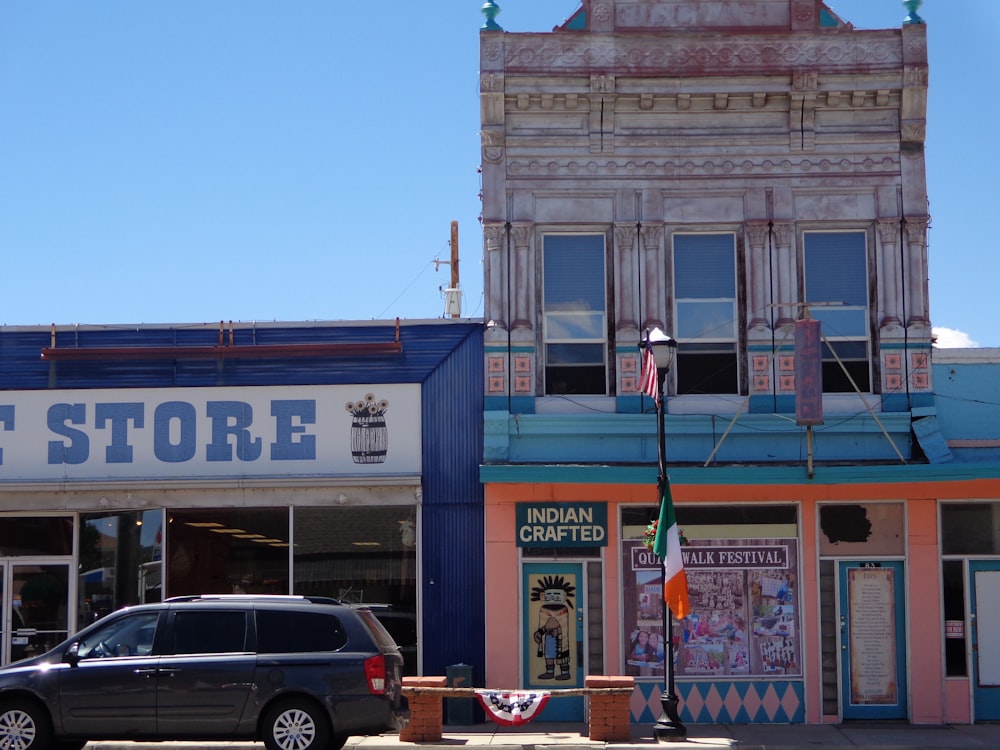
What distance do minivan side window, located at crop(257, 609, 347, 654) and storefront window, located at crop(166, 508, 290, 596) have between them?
3.99m

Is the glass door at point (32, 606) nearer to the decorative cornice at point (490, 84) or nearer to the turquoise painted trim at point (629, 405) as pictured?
the turquoise painted trim at point (629, 405)

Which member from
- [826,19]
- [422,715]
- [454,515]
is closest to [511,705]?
[422,715]

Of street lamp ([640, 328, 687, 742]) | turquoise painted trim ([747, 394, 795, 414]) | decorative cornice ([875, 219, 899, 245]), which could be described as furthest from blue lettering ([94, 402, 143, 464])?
decorative cornice ([875, 219, 899, 245])

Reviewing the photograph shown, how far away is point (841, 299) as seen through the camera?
19578 mm

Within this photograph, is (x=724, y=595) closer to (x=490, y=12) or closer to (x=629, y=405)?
(x=629, y=405)

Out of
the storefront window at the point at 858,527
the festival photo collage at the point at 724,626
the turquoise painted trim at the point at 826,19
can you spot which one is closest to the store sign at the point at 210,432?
the festival photo collage at the point at 724,626

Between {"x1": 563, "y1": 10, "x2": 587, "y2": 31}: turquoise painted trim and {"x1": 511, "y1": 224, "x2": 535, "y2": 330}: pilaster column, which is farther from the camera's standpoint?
{"x1": 563, "y1": 10, "x2": 587, "y2": 31}: turquoise painted trim

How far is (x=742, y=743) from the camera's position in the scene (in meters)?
16.5

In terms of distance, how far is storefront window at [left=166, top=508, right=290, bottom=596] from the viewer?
19047 mm

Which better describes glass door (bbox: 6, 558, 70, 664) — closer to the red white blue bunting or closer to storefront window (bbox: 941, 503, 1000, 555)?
the red white blue bunting

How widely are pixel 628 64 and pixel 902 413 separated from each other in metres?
6.34

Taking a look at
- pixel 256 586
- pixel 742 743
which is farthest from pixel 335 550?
pixel 742 743

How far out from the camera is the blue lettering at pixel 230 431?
19.3m

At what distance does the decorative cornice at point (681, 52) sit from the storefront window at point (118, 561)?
8.37 metres
